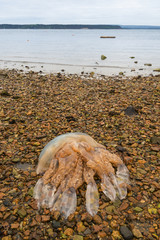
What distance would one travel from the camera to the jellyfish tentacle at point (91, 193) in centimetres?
342

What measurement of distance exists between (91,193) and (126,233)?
82 centimetres

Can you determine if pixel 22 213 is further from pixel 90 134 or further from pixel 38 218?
pixel 90 134

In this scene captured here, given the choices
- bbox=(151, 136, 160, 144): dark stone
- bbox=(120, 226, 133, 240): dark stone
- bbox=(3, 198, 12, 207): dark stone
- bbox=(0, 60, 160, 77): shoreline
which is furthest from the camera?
bbox=(0, 60, 160, 77): shoreline

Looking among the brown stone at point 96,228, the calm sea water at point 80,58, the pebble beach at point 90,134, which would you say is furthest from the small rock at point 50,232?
the calm sea water at point 80,58

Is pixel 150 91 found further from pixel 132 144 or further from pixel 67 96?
pixel 132 144

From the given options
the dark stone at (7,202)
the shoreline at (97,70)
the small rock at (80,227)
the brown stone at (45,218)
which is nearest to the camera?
the small rock at (80,227)

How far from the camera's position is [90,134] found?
236 inches

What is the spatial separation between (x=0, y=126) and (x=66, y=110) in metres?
2.38

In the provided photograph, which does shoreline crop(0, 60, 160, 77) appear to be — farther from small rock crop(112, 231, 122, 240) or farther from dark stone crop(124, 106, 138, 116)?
small rock crop(112, 231, 122, 240)

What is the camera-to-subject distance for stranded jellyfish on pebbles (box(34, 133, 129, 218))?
3457 millimetres

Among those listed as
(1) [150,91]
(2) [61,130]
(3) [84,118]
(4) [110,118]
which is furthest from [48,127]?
(1) [150,91]

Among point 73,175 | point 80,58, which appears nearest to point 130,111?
point 73,175

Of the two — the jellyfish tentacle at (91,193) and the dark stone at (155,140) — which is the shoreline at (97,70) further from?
the jellyfish tentacle at (91,193)

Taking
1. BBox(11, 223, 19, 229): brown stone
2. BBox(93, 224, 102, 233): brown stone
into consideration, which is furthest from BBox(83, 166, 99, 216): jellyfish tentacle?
BBox(11, 223, 19, 229): brown stone
